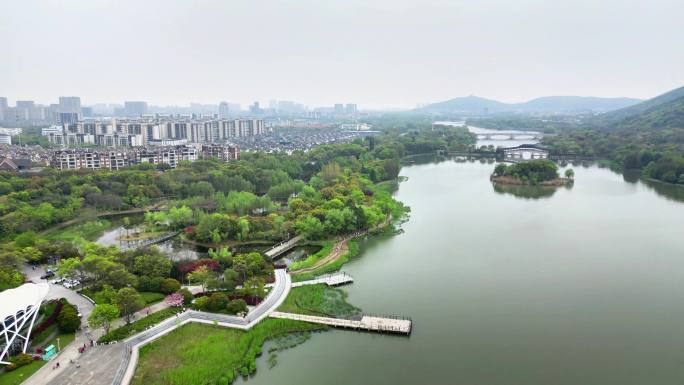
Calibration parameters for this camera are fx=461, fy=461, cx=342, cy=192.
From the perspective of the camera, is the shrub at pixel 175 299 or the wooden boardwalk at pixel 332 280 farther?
the wooden boardwalk at pixel 332 280

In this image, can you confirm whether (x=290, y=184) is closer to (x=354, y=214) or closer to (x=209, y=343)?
(x=354, y=214)

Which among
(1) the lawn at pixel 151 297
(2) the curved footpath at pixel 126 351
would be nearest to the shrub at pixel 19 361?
(2) the curved footpath at pixel 126 351

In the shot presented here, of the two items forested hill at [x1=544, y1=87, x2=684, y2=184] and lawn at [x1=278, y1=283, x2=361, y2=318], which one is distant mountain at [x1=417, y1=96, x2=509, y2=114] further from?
lawn at [x1=278, y1=283, x2=361, y2=318]

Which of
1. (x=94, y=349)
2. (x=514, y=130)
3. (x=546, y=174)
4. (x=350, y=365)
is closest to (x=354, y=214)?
(x=350, y=365)

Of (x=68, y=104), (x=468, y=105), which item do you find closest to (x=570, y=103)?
(x=468, y=105)

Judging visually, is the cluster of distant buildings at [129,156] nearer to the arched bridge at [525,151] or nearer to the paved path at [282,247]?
the paved path at [282,247]
